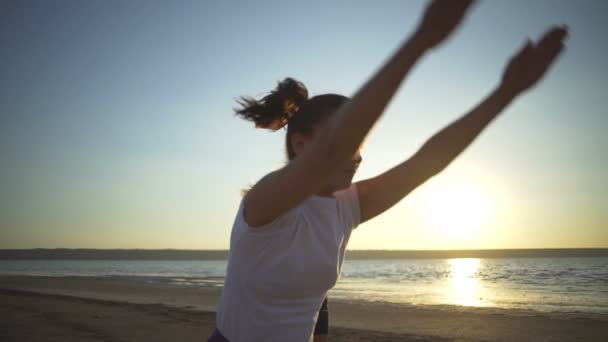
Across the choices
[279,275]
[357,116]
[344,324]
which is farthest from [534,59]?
[344,324]

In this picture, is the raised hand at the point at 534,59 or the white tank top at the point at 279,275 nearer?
the raised hand at the point at 534,59

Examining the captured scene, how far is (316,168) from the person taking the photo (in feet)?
3.22

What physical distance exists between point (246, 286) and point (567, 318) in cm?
1511

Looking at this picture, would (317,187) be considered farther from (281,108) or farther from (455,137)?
(281,108)

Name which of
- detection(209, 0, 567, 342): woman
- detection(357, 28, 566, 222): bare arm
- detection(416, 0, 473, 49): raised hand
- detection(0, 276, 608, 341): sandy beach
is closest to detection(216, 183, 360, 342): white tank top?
detection(209, 0, 567, 342): woman

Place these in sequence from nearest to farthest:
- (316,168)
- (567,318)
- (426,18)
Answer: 1. (426,18)
2. (316,168)
3. (567,318)

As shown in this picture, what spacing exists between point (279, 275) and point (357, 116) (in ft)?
2.18

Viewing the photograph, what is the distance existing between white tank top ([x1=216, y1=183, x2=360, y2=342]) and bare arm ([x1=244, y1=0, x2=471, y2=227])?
0.29m

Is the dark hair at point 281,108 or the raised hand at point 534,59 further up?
the raised hand at point 534,59

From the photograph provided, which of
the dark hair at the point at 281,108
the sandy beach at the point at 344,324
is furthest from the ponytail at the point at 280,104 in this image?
the sandy beach at the point at 344,324

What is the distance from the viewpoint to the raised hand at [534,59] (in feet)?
3.68

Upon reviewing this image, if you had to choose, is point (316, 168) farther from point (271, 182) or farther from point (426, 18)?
point (426, 18)

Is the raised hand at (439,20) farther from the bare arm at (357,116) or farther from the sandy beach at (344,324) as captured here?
the sandy beach at (344,324)

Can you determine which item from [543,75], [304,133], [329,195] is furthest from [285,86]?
[543,75]
